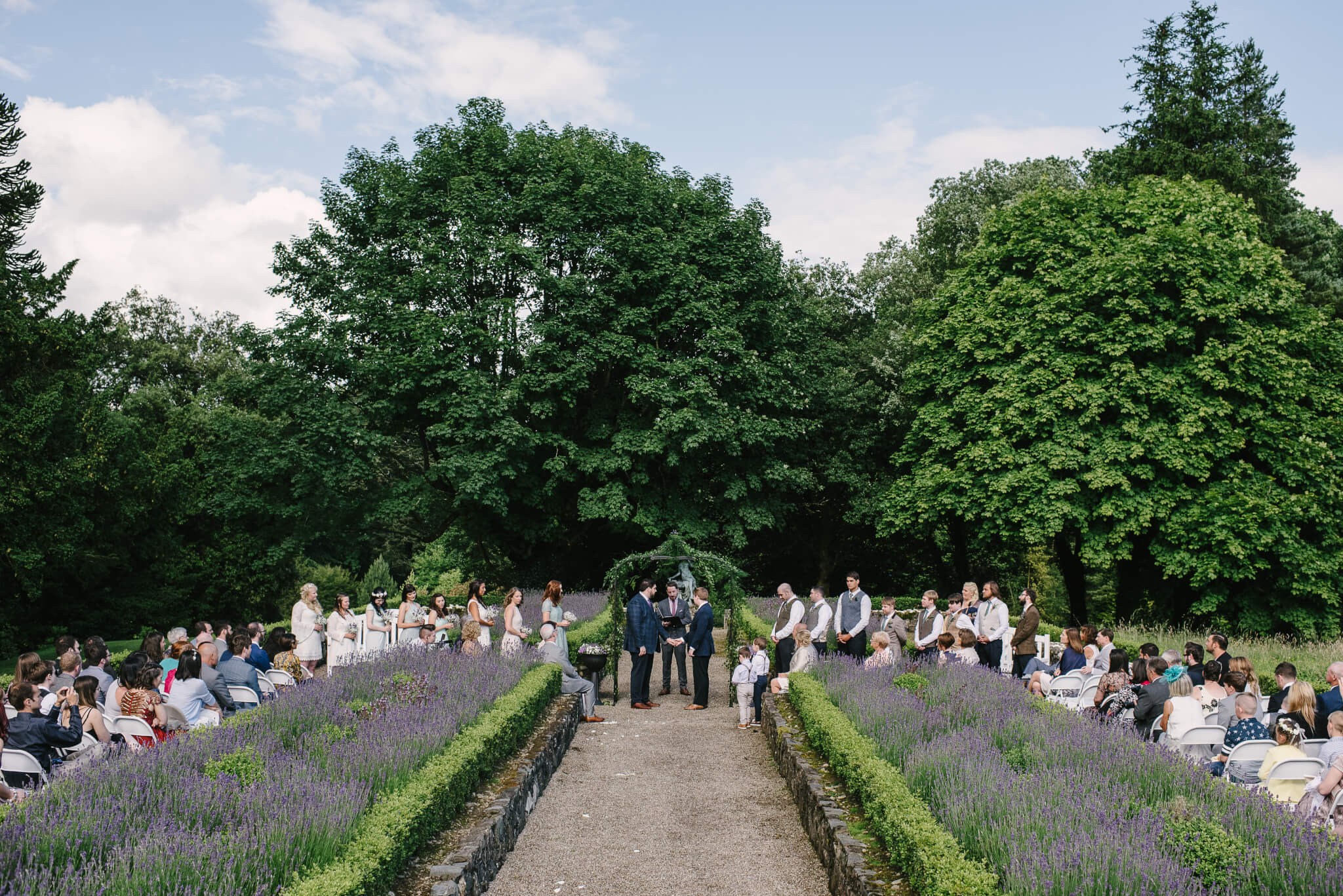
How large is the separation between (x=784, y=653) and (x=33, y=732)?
378 inches

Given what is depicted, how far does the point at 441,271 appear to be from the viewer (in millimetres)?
23406

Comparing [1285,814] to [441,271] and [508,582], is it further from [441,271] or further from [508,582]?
[508,582]

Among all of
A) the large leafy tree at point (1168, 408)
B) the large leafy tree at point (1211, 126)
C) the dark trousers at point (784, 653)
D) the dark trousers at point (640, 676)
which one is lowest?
the dark trousers at point (640, 676)

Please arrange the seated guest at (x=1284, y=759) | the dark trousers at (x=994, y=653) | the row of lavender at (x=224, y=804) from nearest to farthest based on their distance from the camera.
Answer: the row of lavender at (x=224, y=804) < the seated guest at (x=1284, y=759) < the dark trousers at (x=994, y=653)

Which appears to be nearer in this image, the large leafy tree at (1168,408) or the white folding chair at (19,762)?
the white folding chair at (19,762)

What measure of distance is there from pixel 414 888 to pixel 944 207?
96.4 feet

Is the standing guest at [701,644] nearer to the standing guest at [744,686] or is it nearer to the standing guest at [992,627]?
the standing guest at [744,686]

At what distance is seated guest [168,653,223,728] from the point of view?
339 inches

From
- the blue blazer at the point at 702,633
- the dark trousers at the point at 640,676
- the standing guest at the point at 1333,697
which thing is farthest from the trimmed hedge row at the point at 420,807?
the standing guest at the point at 1333,697

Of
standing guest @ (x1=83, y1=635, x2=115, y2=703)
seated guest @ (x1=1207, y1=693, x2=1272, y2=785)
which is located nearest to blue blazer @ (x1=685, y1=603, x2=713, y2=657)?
seated guest @ (x1=1207, y1=693, x2=1272, y2=785)

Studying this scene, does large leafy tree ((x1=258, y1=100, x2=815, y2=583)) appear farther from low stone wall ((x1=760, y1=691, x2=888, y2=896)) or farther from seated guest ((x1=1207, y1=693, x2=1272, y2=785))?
seated guest ((x1=1207, y1=693, x2=1272, y2=785))

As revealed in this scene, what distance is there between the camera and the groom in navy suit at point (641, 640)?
13.9 meters

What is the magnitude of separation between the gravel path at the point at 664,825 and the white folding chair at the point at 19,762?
3415 millimetres

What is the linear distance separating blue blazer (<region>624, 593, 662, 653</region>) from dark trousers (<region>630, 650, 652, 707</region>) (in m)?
0.14
